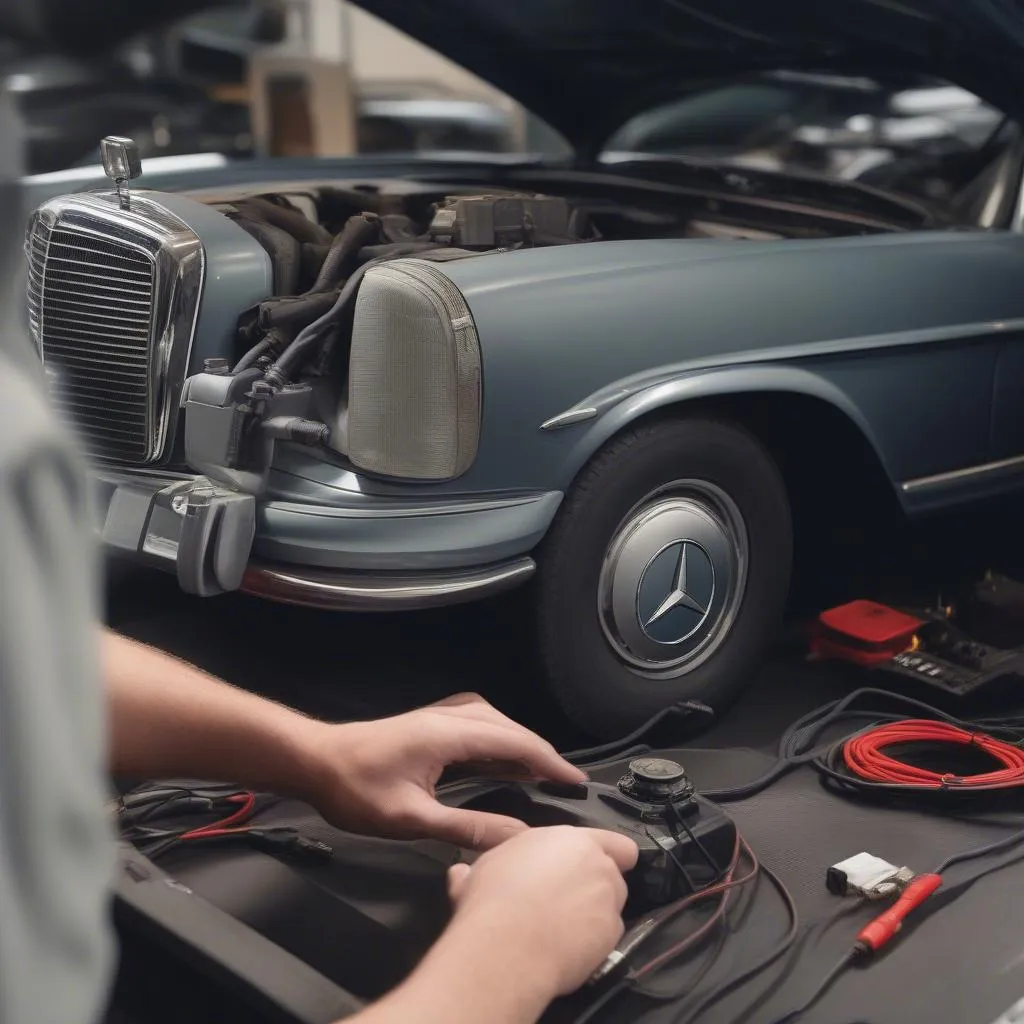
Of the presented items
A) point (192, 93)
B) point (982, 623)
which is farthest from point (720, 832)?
point (192, 93)

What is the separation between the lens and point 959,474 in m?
2.04

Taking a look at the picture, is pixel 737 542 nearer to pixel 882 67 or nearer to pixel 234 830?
pixel 234 830

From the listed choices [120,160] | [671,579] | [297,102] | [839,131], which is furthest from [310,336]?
[297,102]

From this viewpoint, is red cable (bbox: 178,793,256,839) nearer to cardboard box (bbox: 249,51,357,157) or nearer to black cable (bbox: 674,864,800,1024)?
black cable (bbox: 674,864,800,1024)

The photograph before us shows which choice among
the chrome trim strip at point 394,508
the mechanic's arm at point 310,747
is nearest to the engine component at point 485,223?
the chrome trim strip at point 394,508

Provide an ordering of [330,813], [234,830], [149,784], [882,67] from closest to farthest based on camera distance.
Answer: [330,813] < [234,830] < [149,784] < [882,67]

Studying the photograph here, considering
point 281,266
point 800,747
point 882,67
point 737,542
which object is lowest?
point 800,747

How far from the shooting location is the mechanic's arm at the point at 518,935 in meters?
0.68

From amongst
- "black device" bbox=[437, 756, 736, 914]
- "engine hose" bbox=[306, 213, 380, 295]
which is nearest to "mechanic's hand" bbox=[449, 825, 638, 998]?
"black device" bbox=[437, 756, 736, 914]

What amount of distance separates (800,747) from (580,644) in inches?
13.8

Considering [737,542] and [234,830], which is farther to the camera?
[737,542]

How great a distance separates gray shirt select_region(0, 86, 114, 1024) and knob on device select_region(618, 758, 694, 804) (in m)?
1.03

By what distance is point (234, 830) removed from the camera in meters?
1.48

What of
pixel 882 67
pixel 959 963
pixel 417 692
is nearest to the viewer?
pixel 959 963
